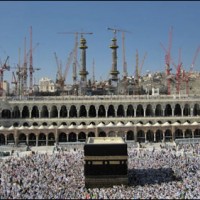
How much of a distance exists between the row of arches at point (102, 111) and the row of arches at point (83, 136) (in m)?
2.39

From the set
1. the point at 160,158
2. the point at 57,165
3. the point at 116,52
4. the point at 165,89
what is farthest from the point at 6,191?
the point at 165,89

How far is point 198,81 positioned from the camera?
3342 inches

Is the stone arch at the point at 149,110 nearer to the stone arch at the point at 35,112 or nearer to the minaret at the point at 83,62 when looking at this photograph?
the stone arch at the point at 35,112

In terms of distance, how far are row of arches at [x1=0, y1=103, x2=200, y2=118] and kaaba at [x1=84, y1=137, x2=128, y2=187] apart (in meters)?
20.5

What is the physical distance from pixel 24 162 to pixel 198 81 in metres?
62.8

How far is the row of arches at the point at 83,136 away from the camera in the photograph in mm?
42156

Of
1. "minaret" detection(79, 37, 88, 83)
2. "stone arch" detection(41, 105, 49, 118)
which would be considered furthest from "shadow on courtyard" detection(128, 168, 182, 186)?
"minaret" detection(79, 37, 88, 83)

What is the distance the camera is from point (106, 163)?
79.0ft

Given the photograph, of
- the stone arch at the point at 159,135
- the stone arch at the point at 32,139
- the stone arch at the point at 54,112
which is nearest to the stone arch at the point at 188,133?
the stone arch at the point at 159,135

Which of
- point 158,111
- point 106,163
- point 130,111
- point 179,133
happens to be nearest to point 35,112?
point 130,111

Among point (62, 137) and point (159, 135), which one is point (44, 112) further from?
point (159, 135)

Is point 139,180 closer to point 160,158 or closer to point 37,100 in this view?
point 160,158

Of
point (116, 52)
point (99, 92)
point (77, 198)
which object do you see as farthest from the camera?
point (116, 52)

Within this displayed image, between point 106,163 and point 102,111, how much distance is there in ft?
78.0
